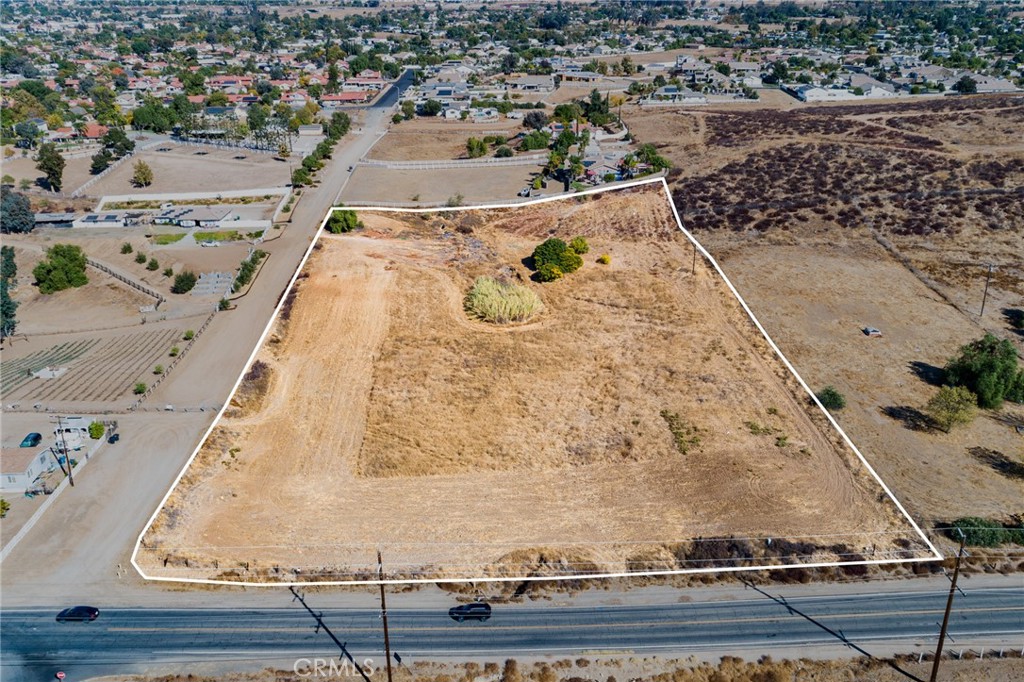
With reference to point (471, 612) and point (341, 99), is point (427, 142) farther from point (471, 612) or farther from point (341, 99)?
point (471, 612)

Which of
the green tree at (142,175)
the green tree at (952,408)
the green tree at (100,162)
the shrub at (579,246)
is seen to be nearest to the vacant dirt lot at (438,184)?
the shrub at (579,246)

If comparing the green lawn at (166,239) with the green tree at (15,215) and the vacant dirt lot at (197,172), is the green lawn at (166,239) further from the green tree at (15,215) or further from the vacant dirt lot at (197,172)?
the vacant dirt lot at (197,172)

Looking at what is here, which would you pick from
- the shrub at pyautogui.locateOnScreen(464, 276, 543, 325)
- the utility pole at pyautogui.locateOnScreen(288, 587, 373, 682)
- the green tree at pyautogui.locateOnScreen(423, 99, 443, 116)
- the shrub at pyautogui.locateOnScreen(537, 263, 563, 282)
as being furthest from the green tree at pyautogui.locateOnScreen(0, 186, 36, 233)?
the green tree at pyautogui.locateOnScreen(423, 99, 443, 116)

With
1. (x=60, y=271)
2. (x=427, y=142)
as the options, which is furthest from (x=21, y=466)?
(x=427, y=142)

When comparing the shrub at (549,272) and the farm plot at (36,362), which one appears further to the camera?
the shrub at (549,272)

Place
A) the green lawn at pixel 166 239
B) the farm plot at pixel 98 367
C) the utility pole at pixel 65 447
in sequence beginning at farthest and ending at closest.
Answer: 1. the green lawn at pixel 166 239
2. the farm plot at pixel 98 367
3. the utility pole at pixel 65 447

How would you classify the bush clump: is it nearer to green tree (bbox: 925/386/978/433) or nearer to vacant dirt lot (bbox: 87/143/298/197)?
green tree (bbox: 925/386/978/433)
